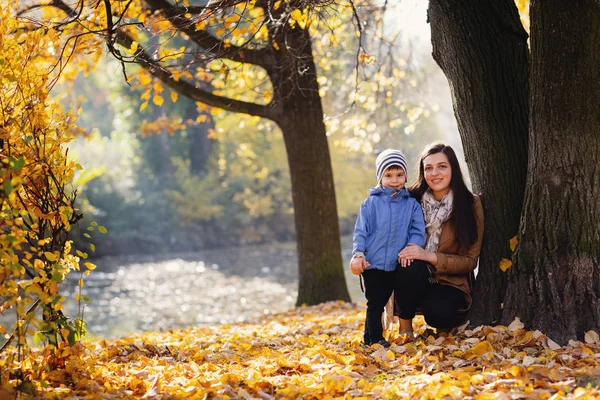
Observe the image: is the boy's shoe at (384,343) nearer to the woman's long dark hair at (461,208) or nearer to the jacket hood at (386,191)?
the woman's long dark hair at (461,208)

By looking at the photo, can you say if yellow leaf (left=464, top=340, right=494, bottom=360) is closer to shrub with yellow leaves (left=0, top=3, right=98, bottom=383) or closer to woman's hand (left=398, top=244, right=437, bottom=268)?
woman's hand (left=398, top=244, right=437, bottom=268)

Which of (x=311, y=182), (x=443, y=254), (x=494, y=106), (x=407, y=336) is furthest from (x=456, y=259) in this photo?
(x=311, y=182)

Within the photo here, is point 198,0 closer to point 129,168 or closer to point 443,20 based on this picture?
point 129,168

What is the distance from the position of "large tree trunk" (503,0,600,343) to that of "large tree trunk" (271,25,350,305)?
4277mm

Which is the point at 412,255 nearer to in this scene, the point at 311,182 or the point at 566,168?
the point at 566,168

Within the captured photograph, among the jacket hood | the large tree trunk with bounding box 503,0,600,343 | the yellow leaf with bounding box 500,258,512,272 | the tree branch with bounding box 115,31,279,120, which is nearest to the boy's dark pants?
the jacket hood

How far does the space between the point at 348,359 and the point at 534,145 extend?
174 centimetres

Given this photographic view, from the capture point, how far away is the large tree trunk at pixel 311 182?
798 cm

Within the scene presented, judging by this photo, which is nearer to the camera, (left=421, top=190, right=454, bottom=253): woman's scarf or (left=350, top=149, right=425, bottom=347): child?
(left=350, top=149, right=425, bottom=347): child

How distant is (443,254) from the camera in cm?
420

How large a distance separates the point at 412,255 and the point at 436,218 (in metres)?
0.40

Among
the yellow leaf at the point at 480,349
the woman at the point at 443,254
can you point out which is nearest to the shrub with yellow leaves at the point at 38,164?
the woman at the point at 443,254

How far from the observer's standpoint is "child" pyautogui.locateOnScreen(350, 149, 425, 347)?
13.7 ft

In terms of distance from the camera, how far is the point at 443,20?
4.34 meters
